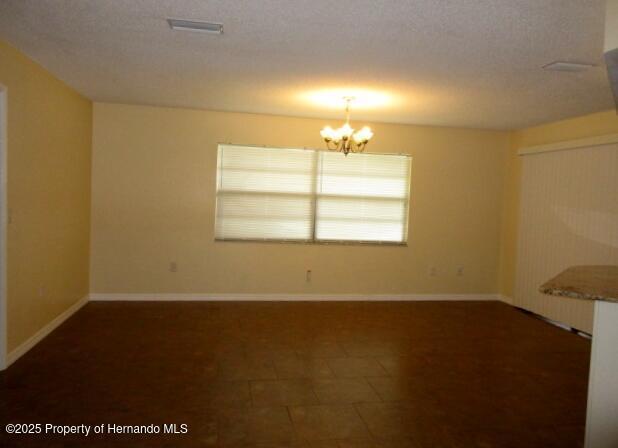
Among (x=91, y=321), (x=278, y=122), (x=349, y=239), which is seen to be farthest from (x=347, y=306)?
(x=91, y=321)

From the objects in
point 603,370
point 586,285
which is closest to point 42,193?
point 586,285

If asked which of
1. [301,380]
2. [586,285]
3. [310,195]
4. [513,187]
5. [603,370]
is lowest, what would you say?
[301,380]

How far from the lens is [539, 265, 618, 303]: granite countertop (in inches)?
76.7

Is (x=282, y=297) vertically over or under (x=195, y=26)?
under

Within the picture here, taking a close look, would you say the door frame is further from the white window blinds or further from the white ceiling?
the white window blinds

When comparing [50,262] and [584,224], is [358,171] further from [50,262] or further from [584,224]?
[50,262]

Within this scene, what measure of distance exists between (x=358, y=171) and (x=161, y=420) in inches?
155

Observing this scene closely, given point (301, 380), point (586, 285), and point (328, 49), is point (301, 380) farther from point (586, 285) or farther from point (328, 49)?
point (328, 49)

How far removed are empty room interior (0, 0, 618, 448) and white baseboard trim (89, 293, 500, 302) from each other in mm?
30

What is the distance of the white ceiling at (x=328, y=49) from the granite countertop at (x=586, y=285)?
1328mm

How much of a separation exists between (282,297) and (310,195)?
1.30 meters

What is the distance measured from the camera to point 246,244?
223 inches

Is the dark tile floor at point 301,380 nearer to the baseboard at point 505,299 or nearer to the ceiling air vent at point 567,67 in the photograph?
the baseboard at point 505,299

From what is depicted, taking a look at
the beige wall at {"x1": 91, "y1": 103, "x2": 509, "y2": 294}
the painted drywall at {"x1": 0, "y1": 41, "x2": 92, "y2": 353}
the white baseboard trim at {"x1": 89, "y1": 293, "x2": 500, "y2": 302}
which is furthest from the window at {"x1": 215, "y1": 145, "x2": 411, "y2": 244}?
the painted drywall at {"x1": 0, "y1": 41, "x2": 92, "y2": 353}
